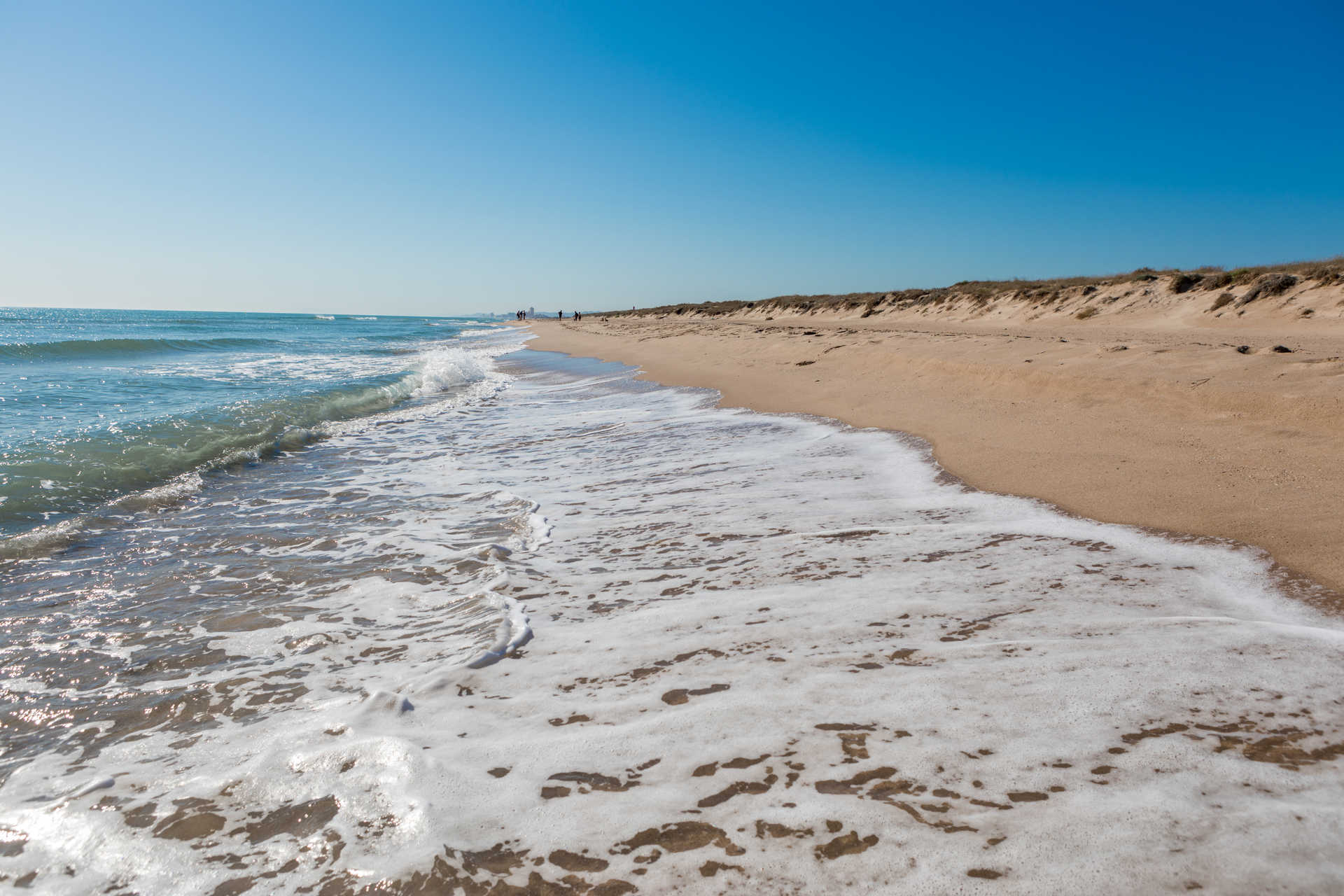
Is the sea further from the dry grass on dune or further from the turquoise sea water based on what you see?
the dry grass on dune

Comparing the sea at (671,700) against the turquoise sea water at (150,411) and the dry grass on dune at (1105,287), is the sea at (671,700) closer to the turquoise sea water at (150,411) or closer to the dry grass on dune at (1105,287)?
the turquoise sea water at (150,411)

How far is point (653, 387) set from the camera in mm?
13430

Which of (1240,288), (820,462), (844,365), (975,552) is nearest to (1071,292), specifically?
(1240,288)

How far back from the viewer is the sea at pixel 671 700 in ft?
5.41

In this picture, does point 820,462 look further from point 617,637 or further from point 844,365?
point 844,365

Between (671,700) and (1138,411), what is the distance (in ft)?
18.7

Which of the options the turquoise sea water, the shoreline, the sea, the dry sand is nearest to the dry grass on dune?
the dry sand

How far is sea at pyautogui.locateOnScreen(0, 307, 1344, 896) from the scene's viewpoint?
1.65 meters

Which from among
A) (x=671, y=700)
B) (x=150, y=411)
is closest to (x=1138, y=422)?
(x=671, y=700)

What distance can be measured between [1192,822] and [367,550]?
4.46 meters

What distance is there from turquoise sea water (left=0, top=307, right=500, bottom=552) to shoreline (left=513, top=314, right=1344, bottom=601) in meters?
6.92

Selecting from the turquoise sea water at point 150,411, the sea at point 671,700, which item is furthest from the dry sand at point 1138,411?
the turquoise sea water at point 150,411

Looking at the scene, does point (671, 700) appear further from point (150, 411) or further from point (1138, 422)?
point (150, 411)

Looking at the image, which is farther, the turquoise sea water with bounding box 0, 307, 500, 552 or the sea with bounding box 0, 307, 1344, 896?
the turquoise sea water with bounding box 0, 307, 500, 552
